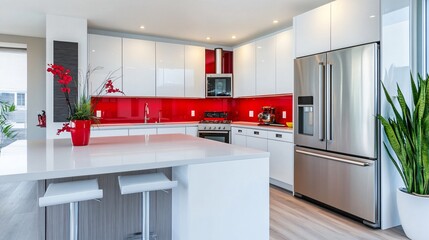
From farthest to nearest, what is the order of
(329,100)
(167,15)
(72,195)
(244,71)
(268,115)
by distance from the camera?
(244,71)
(268,115)
(167,15)
(329,100)
(72,195)

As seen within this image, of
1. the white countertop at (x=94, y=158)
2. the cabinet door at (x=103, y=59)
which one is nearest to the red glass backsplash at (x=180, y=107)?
the cabinet door at (x=103, y=59)

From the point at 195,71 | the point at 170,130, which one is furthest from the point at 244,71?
the point at 170,130

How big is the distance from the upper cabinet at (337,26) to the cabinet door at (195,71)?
87.0 inches

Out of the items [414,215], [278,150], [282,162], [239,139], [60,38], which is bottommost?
[414,215]

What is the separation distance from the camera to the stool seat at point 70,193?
1.51 meters

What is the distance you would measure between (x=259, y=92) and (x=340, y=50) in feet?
6.45

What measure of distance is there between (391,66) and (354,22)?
1.96ft

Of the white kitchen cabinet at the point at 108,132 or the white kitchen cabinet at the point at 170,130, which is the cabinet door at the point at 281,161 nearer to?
the white kitchen cabinet at the point at 170,130

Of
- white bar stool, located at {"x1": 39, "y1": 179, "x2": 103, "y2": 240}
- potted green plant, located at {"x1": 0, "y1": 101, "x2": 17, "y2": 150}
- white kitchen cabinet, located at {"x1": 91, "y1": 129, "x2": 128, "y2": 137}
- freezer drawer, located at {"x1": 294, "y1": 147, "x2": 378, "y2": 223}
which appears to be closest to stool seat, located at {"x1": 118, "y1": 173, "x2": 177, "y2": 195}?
white bar stool, located at {"x1": 39, "y1": 179, "x2": 103, "y2": 240}

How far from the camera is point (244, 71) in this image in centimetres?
527

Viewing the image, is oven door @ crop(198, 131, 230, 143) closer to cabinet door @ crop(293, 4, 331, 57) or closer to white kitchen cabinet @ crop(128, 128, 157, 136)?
white kitchen cabinet @ crop(128, 128, 157, 136)

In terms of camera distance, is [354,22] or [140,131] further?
[140,131]

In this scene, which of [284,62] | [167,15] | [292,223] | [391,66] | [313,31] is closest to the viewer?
[391,66]

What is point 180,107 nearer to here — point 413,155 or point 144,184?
point 144,184
